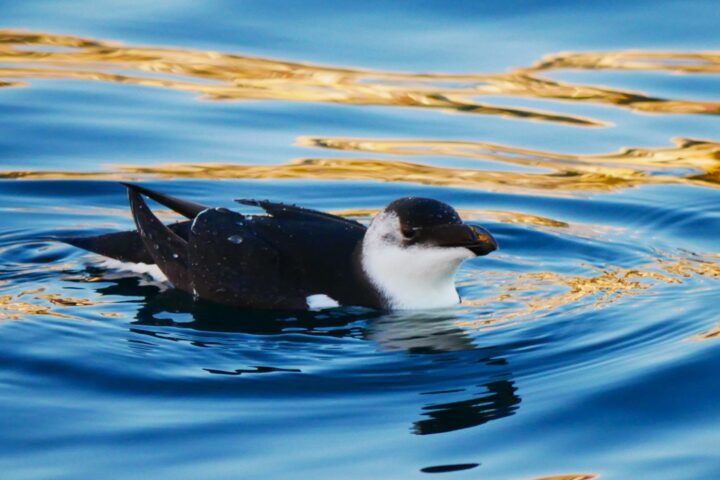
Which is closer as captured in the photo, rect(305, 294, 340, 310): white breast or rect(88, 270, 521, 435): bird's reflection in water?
rect(88, 270, 521, 435): bird's reflection in water

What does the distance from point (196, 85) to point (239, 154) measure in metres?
1.88

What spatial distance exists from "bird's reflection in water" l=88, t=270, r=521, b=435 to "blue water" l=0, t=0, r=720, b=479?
0.02 meters

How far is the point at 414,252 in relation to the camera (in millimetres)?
7320

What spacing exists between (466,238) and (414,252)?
0.33 metres

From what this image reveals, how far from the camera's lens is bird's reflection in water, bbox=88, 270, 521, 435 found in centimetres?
593

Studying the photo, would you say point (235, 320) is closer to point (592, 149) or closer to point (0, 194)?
point (0, 194)

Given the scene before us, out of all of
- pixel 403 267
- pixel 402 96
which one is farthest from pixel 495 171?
pixel 403 267

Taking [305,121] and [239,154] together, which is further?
[305,121]

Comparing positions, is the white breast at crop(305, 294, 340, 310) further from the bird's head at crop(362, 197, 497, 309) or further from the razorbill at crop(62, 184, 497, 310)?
the bird's head at crop(362, 197, 497, 309)

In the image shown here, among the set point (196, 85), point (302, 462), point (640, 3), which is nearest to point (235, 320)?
point (302, 462)

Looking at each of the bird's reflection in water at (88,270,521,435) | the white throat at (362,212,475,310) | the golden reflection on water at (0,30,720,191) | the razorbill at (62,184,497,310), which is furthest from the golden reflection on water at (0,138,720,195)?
the white throat at (362,212,475,310)

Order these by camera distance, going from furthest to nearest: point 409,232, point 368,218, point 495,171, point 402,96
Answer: point 402,96
point 495,171
point 368,218
point 409,232

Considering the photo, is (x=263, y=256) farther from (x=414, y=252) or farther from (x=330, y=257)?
(x=414, y=252)

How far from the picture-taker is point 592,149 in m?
10.7
